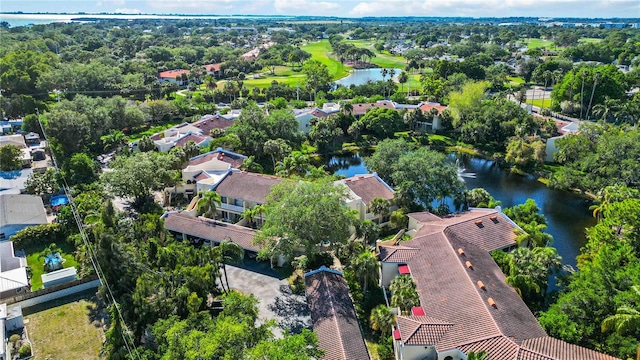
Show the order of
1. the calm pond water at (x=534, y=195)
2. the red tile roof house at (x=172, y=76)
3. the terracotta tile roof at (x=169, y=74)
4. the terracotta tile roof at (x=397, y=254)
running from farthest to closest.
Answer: the terracotta tile roof at (x=169, y=74), the red tile roof house at (x=172, y=76), the calm pond water at (x=534, y=195), the terracotta tile roof at (x=397, y=254)

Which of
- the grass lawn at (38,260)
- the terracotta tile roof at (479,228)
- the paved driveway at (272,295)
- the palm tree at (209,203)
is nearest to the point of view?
the paved driveway at (272,295)

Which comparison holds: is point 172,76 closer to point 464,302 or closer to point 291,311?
point 291,311

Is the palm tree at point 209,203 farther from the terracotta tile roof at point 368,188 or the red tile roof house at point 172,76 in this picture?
the red tile roof house at point 172,76

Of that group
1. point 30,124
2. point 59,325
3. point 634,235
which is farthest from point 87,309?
point 30,124

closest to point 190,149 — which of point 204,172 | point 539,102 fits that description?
point 204,172

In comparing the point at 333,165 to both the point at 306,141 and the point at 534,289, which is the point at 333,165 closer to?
the point at 306,141

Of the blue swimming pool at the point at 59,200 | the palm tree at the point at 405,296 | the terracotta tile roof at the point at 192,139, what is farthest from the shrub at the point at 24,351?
the terracotta tile roof at the point at 192,139
